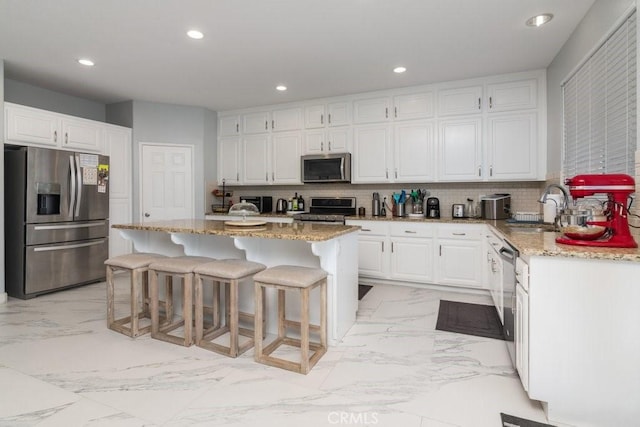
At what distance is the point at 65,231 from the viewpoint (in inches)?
153

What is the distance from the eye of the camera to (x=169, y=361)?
227 cm

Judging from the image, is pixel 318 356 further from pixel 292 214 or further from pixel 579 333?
pixel 292 214

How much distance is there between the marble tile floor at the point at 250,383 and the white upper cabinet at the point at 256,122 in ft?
11.2

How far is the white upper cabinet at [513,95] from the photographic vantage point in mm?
3715

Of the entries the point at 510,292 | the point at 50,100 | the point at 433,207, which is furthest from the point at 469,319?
the point at 50,100

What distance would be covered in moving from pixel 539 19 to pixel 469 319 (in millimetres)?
2568

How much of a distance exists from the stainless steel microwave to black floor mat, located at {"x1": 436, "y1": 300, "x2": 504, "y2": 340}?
206 cm

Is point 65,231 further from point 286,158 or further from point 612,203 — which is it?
point 612,203

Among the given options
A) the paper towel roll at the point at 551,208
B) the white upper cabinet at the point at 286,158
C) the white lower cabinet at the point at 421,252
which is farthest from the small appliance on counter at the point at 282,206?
the paper towel roll at the point at 551,208

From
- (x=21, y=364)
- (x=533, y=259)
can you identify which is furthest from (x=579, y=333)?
(x=21, y=364)

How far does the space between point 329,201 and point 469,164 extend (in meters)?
1.93

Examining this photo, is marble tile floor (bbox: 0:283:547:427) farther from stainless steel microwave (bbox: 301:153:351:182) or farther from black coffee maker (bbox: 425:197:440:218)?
stainless steel microwave (bbox: 301:153:351:182)

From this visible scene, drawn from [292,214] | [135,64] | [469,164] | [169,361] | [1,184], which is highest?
[135,64]

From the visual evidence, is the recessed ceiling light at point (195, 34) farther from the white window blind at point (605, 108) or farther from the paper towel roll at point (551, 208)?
the paper towel roll at point (551, 208)
